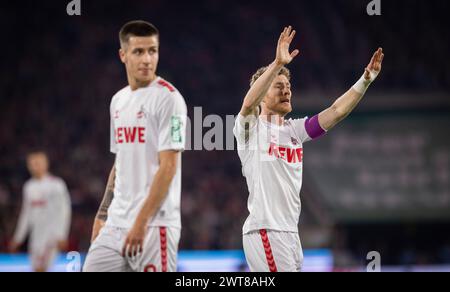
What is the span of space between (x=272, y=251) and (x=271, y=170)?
0.63 meters

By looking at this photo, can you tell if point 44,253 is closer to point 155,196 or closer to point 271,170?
point 271,170

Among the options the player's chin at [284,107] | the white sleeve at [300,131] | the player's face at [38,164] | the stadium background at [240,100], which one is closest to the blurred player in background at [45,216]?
the player's face at [38,164]

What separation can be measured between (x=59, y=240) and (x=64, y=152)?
6.02 meters

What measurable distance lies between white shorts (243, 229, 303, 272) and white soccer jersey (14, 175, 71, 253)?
7.61 meters

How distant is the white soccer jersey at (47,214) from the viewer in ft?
43.4

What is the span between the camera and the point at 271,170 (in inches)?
244

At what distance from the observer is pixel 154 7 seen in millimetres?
23688

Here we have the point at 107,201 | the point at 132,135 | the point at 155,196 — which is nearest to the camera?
the point at 155,196

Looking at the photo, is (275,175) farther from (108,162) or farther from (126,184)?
(108,162)

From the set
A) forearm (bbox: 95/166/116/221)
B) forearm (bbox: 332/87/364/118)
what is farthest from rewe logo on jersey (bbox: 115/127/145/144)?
forearm (bbox: 332/87/364/118)

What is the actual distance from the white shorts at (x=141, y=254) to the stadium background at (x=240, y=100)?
10.9 meters

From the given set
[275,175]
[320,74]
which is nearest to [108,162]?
[320,74]

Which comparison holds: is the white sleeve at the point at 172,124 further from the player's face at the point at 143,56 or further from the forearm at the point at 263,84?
the forearm at the point at 263,84

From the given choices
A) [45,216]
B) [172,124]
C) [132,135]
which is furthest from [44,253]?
[172,124]
